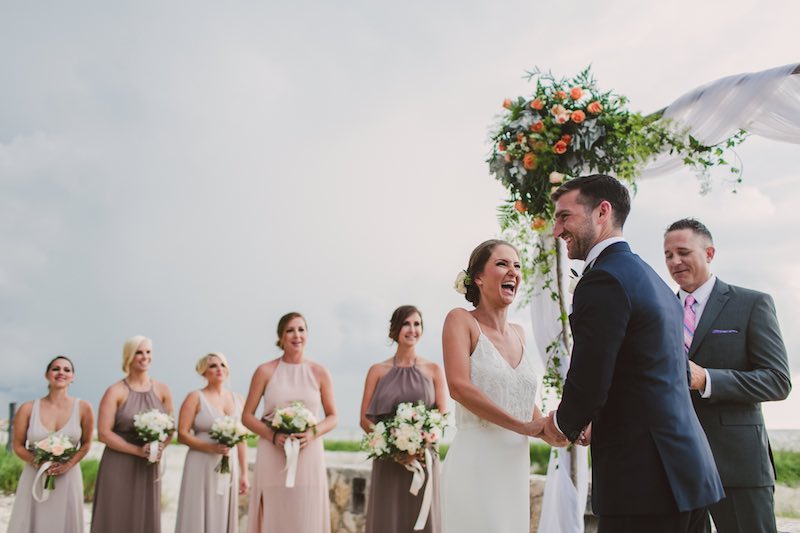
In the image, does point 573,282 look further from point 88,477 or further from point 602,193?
point 88,477

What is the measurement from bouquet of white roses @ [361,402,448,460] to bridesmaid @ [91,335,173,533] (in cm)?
252

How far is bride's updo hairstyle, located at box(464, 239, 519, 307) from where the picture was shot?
3963mm

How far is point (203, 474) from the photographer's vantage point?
24.0 feet

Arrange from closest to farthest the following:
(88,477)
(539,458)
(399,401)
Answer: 1. (399,401)
2. (539,458)
3. (88,477)

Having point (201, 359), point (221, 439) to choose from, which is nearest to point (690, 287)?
point (221, 439)

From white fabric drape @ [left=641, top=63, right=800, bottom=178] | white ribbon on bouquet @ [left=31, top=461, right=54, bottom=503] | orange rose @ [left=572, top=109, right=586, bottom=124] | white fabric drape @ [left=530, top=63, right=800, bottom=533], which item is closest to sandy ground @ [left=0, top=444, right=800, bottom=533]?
white fabric drape @ [left=530, top=63, right=800, bottom=533]

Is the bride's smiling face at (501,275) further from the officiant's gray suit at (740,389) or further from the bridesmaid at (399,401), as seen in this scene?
the bridesmaid at (399,401)

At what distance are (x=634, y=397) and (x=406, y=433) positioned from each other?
3.34 metres

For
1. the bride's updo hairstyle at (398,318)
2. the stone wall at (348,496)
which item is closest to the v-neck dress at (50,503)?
the stone wall at (348,496)

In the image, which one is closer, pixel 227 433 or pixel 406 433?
pixel 406 433

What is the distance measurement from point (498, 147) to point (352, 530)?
4.62m

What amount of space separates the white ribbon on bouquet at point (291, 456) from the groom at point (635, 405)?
3.92 meters

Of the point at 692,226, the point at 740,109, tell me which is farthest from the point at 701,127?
the point at 692,226

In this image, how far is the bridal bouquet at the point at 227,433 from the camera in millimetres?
7133
